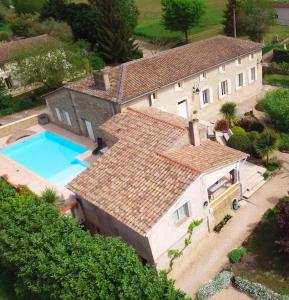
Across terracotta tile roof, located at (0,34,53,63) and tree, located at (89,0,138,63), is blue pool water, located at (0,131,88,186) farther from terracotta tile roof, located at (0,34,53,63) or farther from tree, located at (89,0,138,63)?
tree, located at (89,0,138,63)

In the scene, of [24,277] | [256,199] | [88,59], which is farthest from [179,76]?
[88,59]

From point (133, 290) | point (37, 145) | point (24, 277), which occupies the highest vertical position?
point (133, 290)

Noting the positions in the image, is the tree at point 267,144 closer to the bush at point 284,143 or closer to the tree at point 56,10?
the bush at point 284,143

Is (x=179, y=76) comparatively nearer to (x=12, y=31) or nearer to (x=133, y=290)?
(x=133, y=290)

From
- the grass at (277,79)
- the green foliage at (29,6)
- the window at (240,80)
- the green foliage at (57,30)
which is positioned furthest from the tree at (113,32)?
the green foliage at (29,6)

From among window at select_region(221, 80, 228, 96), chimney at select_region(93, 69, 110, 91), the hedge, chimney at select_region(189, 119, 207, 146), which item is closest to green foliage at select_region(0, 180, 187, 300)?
the hedge

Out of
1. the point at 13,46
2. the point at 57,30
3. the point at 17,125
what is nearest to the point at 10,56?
the point at 13,46
